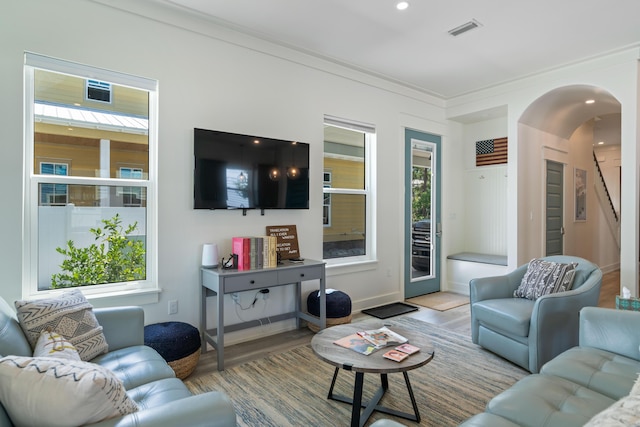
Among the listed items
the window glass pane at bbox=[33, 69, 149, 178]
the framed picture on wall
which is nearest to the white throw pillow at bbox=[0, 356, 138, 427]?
the window glass pane at bbox=[33, 69, 149, 178]

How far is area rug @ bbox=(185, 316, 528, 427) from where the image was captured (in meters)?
2.17

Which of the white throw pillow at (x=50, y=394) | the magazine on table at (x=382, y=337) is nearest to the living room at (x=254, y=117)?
the magazine on table at (x=382, y=337)

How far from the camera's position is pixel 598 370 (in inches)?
71.4

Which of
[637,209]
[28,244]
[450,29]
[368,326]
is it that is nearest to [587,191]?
[637,209]

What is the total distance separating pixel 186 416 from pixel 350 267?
3.11m

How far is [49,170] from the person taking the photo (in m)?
Answer: 2.57

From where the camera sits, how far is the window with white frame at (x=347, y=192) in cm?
415

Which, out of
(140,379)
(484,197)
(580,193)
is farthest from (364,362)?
(580,193)

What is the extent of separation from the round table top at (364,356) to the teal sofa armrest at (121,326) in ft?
3.59

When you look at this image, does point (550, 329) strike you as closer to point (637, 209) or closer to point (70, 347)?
point (637, 209)

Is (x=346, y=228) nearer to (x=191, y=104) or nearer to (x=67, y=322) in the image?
(x=191, y=104)

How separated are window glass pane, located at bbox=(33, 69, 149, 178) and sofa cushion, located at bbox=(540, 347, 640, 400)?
3143mm

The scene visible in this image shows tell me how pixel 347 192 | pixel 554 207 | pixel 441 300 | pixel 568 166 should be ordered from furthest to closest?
pixel 568 166 → pixel 554 207 → pixel 441 300 → pixel 347 192

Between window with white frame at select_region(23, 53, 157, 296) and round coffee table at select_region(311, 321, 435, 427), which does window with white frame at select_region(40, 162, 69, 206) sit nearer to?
window with white frame at select_region(23, 53, 157, 296)
